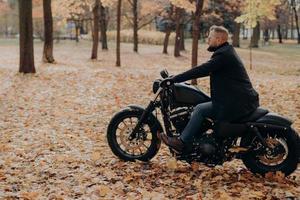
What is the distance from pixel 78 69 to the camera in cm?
2111

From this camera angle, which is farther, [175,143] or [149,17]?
[149,17]

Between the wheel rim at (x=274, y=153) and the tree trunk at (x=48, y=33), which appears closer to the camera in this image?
the wheel rim at (x=274, y=153)

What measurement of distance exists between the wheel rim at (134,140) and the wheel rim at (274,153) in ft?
5.37

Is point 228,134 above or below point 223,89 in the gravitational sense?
below

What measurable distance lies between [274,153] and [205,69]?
1.40m

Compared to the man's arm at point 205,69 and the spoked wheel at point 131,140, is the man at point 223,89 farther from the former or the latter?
the spoked wheel at point 131,140

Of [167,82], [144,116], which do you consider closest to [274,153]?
[167,82]

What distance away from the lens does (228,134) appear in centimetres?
614

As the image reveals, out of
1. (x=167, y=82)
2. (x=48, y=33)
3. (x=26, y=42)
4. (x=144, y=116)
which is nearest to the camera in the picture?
(x=167, y=82)

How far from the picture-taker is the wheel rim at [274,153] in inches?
240

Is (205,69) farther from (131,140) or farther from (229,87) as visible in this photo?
(131,140)

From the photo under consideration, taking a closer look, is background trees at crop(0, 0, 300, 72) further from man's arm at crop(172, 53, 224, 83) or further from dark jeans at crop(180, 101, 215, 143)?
dark jeans at crop(180, 101, 215, 143)

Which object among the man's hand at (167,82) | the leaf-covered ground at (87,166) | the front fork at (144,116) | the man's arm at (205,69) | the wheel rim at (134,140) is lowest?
the leaf-covered ground at (87,166)

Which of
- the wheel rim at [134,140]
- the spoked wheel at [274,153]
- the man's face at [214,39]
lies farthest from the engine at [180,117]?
the man's face at [214,39]
